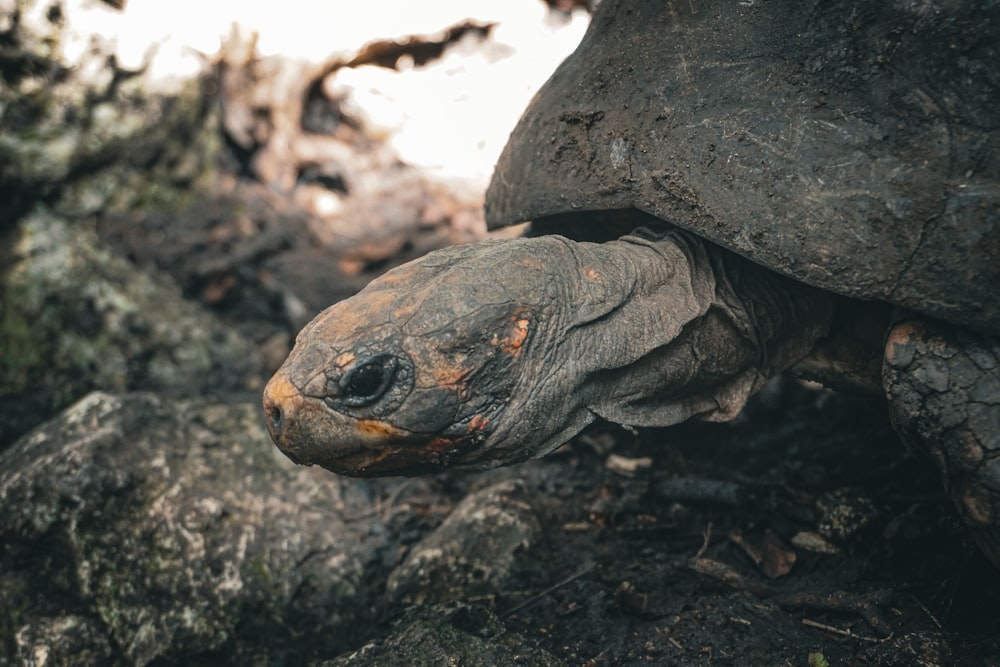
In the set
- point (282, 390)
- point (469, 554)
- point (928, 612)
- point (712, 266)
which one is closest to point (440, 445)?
point (282, 390)

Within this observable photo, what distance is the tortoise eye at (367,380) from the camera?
1.70 m

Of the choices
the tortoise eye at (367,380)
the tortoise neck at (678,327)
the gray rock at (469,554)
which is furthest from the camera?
the gray rock at (469,554)

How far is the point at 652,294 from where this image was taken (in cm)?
211

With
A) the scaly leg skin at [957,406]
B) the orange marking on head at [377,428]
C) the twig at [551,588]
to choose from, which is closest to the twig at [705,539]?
the twig at [551,588]

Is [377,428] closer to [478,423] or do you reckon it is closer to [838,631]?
[478,423]

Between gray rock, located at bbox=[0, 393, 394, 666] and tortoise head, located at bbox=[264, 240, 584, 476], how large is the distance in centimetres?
101

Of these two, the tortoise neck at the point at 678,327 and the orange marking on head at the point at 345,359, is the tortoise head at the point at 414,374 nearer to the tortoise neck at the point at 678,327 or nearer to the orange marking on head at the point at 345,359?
the orange marking on head at the point at 345,359

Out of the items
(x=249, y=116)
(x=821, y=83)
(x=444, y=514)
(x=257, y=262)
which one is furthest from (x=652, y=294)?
(x=249, y=116)

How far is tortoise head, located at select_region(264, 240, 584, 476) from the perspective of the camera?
5.66 ft

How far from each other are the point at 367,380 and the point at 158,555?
142cm

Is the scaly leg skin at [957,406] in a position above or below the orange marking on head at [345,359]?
below

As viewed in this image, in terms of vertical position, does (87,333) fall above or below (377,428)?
below

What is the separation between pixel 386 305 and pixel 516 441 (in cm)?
51

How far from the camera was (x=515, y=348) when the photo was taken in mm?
1828
